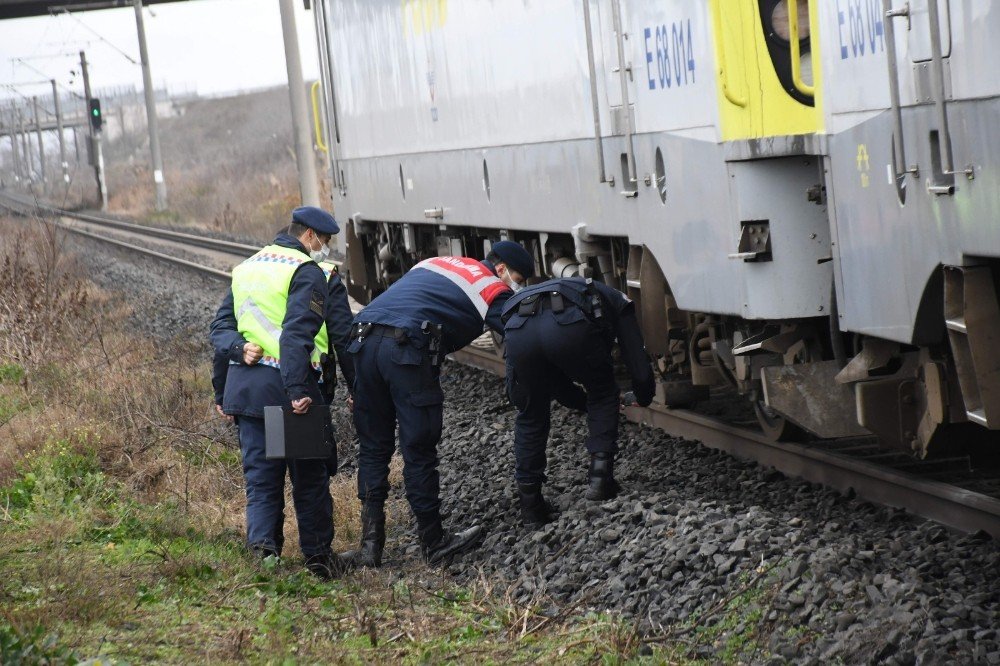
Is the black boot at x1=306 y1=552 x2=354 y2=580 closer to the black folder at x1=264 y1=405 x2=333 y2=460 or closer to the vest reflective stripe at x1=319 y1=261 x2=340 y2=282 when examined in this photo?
the black folder at x1=264 y1=405 x2=333 y2=460

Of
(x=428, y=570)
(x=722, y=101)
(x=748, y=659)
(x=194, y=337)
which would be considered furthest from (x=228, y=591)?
(x=194, y=337)

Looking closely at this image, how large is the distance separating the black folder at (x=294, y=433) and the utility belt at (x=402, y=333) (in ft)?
1.78

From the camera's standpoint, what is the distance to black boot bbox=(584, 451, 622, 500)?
7.99 m

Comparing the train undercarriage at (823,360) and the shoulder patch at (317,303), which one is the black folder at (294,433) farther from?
the train undercarriage at (823,360)

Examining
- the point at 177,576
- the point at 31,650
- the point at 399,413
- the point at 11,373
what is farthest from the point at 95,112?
the point at 31,650

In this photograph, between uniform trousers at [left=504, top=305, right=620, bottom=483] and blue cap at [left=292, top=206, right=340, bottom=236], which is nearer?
blue cap at [left=292, top=206, right=340, bottom=236]

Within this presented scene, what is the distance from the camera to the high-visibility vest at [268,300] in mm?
7219

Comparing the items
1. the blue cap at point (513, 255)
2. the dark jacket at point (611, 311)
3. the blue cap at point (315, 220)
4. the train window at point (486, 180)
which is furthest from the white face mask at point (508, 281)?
the train window at point (486, 180)

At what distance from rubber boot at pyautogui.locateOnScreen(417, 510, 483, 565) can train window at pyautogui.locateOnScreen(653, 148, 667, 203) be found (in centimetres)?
213

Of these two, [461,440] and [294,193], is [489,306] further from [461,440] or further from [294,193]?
[294,193]

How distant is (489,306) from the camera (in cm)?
775

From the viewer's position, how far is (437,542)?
302 inches

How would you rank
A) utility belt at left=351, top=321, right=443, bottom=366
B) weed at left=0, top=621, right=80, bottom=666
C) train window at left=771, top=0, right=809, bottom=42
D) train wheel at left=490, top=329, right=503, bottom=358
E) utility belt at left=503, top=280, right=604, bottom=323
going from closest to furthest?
weed at left=0, top=621, right=80, bottom=666
train window at left=771, top=0, right=809, bottom=42
utility belt at left=351, top=321, right=443, bottom=366
utility belt at left=503, top=280, right=604, bottom=323
train wheel at left=490, top=329, right=503, bottom=358

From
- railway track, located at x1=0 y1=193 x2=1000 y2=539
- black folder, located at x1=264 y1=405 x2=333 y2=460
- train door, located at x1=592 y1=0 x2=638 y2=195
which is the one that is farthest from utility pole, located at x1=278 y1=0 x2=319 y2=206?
black folder, located at x1=264 y1=405 x2=333 y2=460
